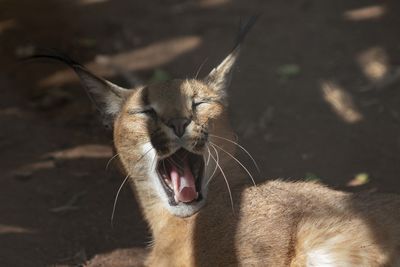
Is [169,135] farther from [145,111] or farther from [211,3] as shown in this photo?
[211,3]

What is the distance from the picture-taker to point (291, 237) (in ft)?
16.4

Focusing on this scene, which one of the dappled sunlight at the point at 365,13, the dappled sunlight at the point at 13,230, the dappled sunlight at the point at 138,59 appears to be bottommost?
the dappled sunlight at the point at 365,13

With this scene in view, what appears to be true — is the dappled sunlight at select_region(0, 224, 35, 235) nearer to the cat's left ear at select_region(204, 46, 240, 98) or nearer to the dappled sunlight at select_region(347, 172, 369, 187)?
the cat's left ear at select_region(204, 46, 240, 98)

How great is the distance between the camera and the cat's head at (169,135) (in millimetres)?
5012

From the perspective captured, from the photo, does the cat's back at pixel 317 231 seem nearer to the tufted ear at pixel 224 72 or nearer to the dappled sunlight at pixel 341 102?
the tufted ear at pixel 224 72

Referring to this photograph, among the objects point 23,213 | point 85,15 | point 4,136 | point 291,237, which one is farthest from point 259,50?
point 291,237

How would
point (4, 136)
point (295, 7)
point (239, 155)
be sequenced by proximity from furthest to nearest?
point (295, 7)
point (4, 136)
point (239, 155)

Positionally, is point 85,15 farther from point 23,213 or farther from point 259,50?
point 23,213

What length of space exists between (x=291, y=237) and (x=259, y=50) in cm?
453

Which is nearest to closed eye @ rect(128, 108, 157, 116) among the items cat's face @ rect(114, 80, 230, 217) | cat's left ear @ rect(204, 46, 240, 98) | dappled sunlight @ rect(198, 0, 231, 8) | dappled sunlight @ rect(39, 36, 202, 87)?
cat's face @ rect(114, 80, 230, 217)

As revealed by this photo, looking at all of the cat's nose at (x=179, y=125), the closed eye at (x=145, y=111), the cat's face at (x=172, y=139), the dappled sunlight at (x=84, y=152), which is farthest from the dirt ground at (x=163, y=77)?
the cat's nose at (x=179, y=125)

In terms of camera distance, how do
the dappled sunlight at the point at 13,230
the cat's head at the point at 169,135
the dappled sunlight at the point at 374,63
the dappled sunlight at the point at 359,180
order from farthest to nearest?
the dappled sunlight at the point at 374,63, the dappled sunlight at the point at 359,180, the dappled sunlight at the point at 13,230, the cat's head at the point at 169,135

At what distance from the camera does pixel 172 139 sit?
4.92 metres

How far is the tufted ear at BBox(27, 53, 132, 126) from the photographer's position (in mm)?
5500
